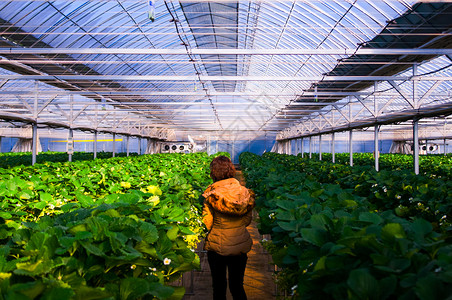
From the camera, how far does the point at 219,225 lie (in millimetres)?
3756

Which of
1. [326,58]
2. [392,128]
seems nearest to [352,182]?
[326,58]

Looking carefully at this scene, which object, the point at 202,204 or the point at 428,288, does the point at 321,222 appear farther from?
the point at 202,204

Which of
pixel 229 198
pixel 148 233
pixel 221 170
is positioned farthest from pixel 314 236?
pixel 221 170

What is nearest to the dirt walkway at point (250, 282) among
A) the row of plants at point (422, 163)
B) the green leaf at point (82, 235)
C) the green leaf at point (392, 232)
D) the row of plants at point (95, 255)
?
the row of plants at point (95, 255)

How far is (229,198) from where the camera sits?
3.69 metres

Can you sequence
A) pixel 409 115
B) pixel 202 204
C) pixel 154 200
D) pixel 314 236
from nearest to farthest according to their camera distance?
pixel 314 236 < pixel 154 200 < pixel 202 204 < pixel 409 115

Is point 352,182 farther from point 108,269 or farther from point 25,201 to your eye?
point 108,269

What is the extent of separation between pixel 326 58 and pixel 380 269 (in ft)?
44.9

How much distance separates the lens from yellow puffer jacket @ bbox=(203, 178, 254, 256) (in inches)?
145

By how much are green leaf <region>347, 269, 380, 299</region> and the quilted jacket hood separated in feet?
7.60

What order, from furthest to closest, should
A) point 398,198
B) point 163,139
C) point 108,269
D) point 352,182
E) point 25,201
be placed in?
point 163,139 < point 352,182 < point 398,198 < point 25,201 < point 108,269

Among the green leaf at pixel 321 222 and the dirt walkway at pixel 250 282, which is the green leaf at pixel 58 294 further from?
the dirt walkway at pixel 250 282

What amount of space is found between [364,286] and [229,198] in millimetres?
2356

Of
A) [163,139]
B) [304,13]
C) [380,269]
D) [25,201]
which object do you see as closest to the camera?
[380,269]
